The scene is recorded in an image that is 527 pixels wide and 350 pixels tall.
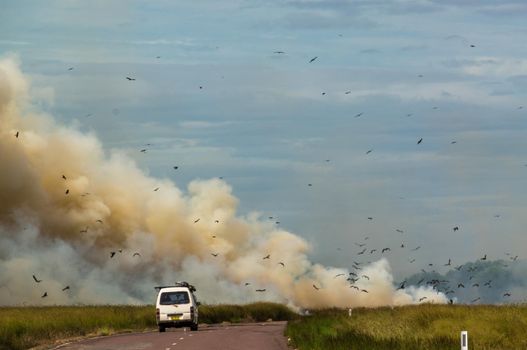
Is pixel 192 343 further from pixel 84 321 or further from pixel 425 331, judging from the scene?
pixel 84 321

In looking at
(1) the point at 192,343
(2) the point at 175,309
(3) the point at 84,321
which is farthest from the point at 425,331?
(3) the point at 84,321

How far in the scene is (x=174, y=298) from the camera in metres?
52.1

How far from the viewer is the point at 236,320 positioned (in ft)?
255

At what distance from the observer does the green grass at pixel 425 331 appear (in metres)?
32.6

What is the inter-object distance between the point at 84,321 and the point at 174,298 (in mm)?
7209

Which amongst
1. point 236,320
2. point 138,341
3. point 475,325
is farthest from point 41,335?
point 236,320

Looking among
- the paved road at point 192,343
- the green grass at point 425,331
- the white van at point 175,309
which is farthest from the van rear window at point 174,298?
the green grass at point 425,331

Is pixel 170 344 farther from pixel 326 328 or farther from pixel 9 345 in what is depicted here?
pixel 326 328

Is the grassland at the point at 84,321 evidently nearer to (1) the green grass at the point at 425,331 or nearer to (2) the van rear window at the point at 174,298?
(2) the van rear window at the point at 174,298

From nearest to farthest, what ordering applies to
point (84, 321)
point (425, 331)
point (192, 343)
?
1. point (192, 343)
2. point (425, 331)
3. point (84, 321)

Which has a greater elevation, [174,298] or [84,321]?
[174,298]

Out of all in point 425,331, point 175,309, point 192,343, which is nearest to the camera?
point 192,343

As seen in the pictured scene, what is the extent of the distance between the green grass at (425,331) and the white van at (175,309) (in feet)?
19.2

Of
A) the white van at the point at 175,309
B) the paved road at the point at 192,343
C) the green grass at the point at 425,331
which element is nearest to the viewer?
the green grass at the point at 425,331
